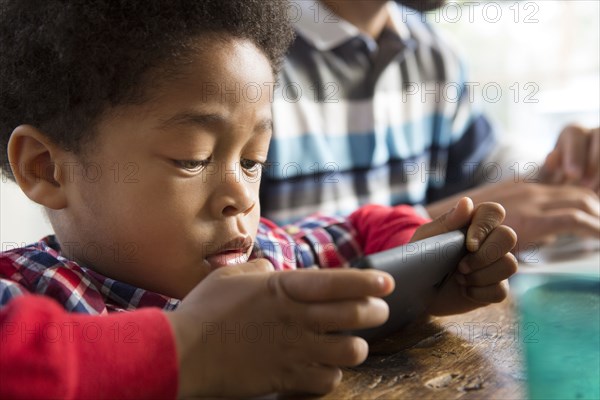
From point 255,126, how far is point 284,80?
27.6 inches

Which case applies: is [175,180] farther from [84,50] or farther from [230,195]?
[84,50]

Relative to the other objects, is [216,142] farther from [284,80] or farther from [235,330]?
[284,80]

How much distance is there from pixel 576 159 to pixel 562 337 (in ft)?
2.58

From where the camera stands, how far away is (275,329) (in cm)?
52

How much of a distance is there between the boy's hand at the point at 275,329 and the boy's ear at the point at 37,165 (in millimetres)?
286

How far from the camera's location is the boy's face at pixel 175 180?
69 centimetres

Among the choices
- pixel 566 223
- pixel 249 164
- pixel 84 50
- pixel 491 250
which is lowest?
pixel 566 223

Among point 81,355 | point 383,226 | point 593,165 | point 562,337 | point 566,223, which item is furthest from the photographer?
point 593,165

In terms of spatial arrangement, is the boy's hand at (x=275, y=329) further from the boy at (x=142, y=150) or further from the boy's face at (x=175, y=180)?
the boy's face at (x=175, y=180)

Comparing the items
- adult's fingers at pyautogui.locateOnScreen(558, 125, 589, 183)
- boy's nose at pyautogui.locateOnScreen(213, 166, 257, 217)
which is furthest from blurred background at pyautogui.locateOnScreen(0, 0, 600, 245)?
boy's nose at pyautogui.locateOnScreen(213, 166, 257, 217)

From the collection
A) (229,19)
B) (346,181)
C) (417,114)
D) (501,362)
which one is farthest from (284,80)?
(501,362)

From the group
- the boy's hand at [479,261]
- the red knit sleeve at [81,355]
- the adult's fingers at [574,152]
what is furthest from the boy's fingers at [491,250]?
the adult's fingers at [574,152]

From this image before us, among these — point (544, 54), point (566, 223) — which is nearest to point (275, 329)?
point (566, 223)

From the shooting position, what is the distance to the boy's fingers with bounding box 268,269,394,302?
51cm
